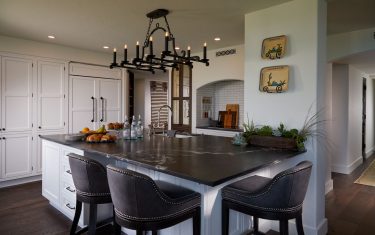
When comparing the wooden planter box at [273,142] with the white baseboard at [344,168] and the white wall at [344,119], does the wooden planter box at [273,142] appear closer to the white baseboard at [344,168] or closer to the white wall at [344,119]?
the white wall at [344,119]

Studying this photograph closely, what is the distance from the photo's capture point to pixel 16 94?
4379 millimetres

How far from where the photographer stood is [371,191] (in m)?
4.09

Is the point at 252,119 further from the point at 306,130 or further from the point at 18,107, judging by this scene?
the point at 18,107

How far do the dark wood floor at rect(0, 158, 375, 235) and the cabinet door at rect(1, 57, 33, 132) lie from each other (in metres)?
1.11

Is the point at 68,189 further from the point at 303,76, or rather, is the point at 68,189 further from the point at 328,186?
the point at 328,186

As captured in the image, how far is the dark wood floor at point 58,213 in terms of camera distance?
2770 millimetres

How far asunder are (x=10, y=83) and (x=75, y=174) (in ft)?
10.4

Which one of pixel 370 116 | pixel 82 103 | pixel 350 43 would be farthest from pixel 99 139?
pixel 370 116

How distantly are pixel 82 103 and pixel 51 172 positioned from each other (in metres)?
2.27

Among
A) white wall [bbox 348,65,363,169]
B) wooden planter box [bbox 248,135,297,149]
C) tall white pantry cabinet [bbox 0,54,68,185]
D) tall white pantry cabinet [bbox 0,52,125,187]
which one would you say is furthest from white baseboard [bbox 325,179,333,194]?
tall white pantry cabinet [bbox 0,54,68,185]

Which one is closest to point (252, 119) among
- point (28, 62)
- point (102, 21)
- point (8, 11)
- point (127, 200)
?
point (127, 200)

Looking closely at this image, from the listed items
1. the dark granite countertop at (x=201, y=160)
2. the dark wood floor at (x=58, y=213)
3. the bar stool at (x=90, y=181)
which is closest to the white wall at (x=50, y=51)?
the dark wood floor at (x=58, y=213)

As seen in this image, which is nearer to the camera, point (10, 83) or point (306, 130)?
point (306, 130)

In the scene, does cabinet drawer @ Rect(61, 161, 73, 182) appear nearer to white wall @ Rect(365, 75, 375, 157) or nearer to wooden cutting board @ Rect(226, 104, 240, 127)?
wooden cutting board @ Rect(226, 104, 240, 127)
